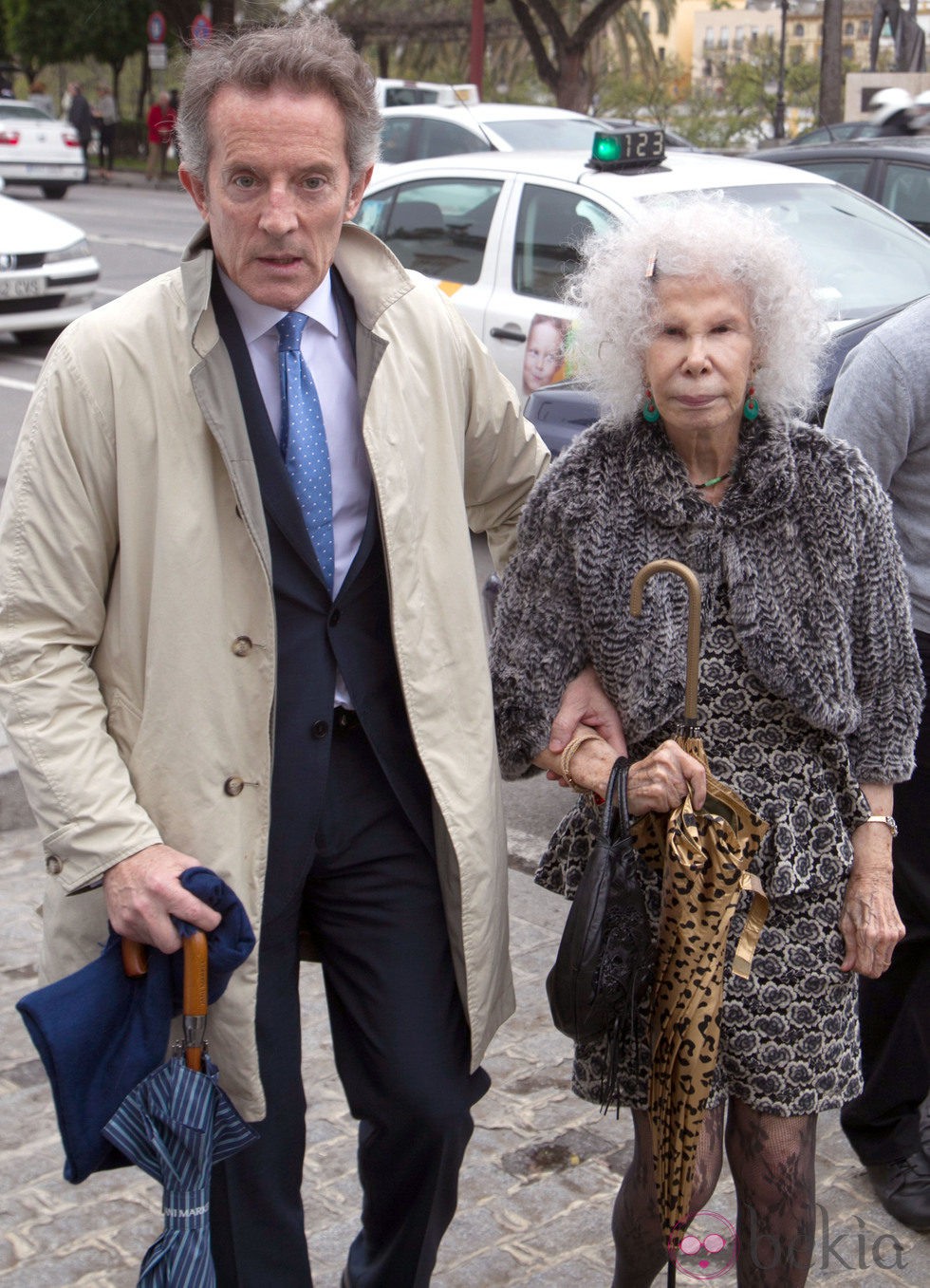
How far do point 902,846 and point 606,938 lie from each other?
1.07m

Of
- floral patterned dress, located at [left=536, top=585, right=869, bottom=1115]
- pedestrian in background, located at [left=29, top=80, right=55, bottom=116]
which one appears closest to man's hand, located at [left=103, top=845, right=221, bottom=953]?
floral patterned dress, located at [left=536, top=585, right=869, bottom=1115]

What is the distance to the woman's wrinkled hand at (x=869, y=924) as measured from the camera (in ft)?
7.93

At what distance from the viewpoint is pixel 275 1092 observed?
2400 mm

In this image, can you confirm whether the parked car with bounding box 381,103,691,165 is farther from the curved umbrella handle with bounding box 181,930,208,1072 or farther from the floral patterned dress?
the curved umbrella handle with bounding box 181,930,208,1072

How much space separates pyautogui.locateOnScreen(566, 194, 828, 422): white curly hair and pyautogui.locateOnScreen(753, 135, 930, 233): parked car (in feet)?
22.2

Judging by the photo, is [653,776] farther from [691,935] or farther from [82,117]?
[82,117]

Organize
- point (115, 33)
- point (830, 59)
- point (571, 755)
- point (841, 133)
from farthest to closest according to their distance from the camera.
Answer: point (115, 33)
point (830, 59)
point (841, 133)
point (571, 755)

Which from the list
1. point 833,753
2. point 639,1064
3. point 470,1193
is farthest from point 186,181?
point 470,1193

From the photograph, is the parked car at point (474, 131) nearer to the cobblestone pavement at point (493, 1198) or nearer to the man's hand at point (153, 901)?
the cobblestone pavement at point (493, 1198)

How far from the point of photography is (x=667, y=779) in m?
2.26

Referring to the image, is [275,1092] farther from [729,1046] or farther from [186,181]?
[186,181]

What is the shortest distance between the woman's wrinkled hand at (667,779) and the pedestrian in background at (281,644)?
0.67 ft

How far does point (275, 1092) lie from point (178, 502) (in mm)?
891

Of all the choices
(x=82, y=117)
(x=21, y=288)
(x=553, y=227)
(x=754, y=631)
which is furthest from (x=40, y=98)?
(x=754, y=631)
